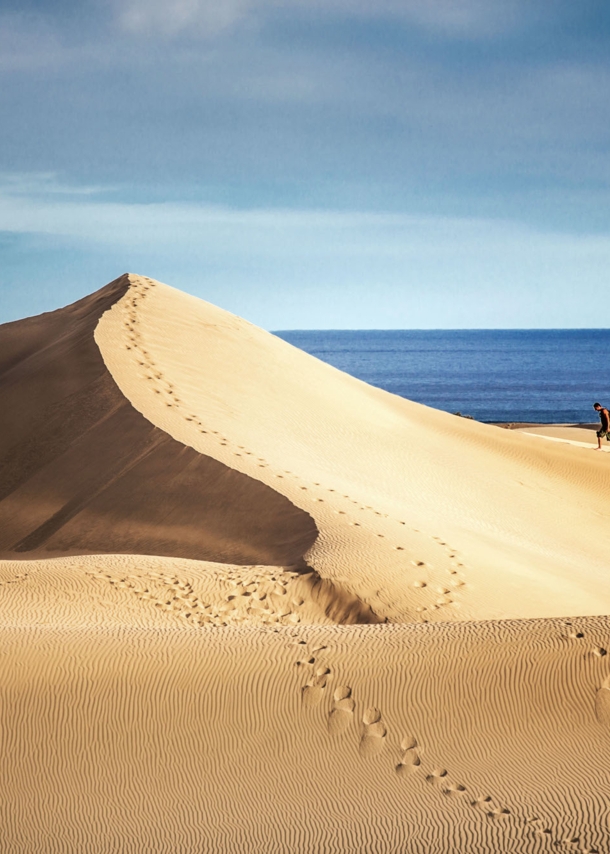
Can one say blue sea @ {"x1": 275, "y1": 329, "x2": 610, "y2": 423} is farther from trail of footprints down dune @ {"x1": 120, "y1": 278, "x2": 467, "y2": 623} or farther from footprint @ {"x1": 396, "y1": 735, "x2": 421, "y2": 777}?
footprint @ {"x1": 396, "y1": 735, "x2": 421, "y2": 777}

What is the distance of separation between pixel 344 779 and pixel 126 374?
11457 mm

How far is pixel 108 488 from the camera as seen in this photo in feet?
39.8

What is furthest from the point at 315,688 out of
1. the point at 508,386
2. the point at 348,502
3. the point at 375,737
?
the point at 508,386

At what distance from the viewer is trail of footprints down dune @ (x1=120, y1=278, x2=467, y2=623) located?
27.1ft

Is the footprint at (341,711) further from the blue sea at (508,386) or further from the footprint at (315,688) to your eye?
the blue sea at (508,386)

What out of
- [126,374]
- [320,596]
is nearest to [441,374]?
[126,374]

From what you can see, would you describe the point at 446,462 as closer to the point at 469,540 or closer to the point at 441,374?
the point at 469,540

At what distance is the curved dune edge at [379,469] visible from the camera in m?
8.80

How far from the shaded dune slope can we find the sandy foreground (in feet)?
0.14

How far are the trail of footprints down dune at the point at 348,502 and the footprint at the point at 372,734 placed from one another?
9.39 feet

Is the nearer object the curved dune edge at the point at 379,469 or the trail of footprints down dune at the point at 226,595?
the trail of footprints down dune at the point at 226,595

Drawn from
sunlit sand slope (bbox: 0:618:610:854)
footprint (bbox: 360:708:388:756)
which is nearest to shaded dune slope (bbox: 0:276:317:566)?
sunlit sand slope (bbox: 0:618:610:854)

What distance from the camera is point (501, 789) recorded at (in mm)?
4352

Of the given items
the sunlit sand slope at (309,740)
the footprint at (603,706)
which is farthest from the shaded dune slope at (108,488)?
the footprint at (603,706)
